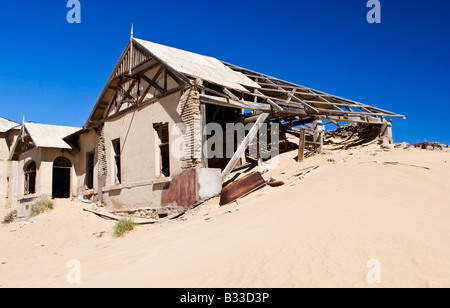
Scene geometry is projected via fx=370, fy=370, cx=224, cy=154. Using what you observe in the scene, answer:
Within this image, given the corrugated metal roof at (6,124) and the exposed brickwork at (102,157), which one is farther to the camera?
the corrugated metal roof at (6,124)

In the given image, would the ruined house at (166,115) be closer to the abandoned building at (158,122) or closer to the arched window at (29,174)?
the abandoned building at (158,122)

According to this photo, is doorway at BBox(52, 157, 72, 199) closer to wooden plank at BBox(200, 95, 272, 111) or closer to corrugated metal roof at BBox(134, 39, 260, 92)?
corrugated metal roof at BBox(134, 39, 260, 92)

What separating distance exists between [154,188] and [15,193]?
12475 mm

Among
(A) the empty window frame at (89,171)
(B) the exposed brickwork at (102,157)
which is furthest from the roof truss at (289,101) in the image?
(A) the empty window frame at (89,171)

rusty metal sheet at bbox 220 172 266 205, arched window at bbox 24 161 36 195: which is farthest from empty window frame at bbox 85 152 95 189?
rusty metal sheet at bbox 220 172 266 205

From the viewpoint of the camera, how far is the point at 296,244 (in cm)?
438

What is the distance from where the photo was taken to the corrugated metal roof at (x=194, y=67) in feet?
40.7

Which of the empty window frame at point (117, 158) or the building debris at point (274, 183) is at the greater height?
the empty window frame at point (117, 158)

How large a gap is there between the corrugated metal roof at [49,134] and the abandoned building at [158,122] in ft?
0.15

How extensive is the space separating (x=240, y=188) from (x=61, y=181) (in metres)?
15.7

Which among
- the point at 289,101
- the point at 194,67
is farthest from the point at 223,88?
the point at 289,101

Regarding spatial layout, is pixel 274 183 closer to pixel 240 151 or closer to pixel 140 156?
pixel 240 151

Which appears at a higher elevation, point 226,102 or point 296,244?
point 226,102

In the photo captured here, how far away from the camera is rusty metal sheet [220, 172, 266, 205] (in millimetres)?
10023
